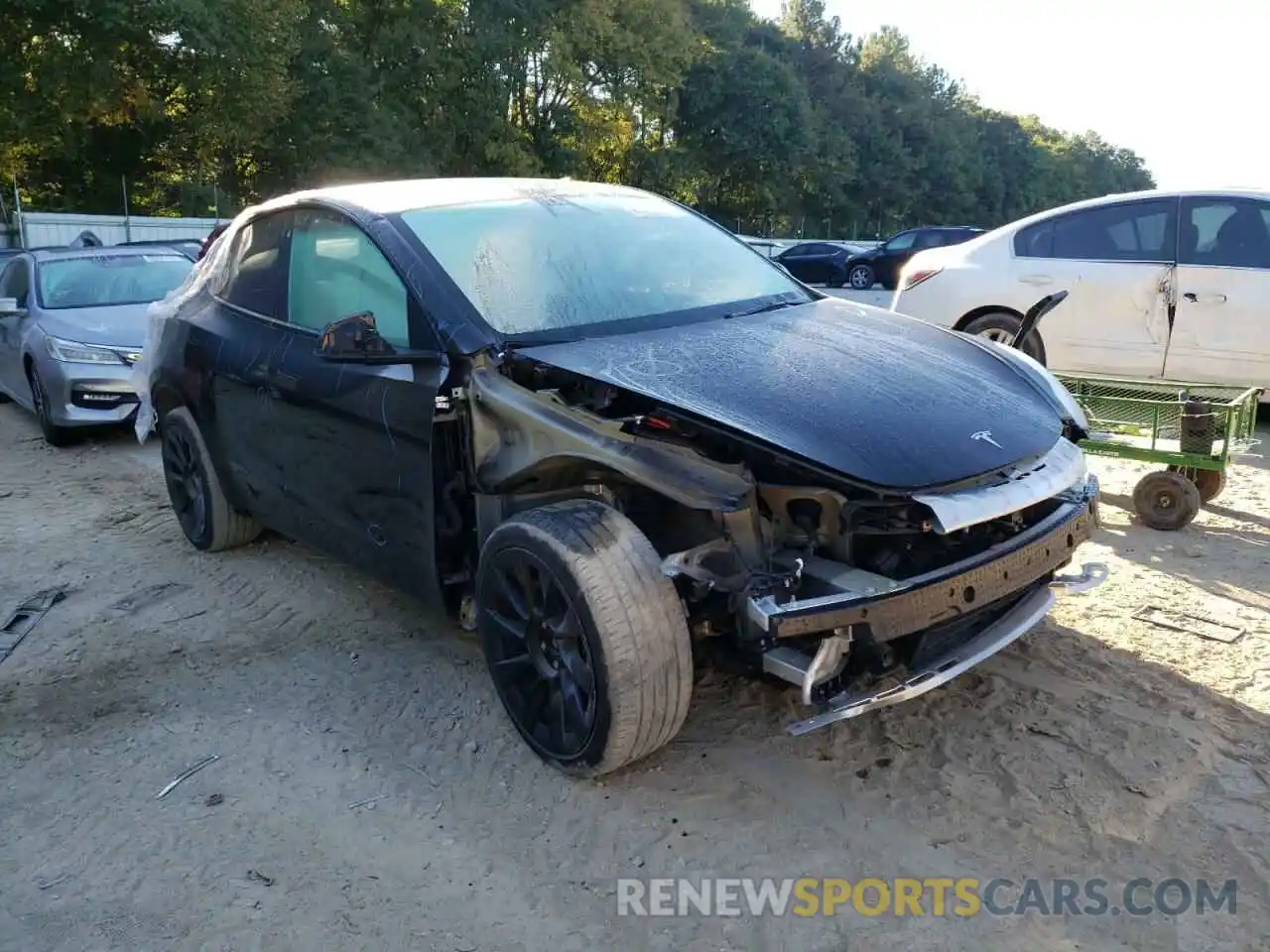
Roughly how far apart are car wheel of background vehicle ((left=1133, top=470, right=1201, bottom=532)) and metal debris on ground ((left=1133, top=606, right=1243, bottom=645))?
1.07m

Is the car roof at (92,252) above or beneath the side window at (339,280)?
above

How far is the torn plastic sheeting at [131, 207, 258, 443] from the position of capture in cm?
482

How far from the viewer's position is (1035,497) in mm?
2861

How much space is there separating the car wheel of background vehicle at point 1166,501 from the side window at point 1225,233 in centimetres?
218

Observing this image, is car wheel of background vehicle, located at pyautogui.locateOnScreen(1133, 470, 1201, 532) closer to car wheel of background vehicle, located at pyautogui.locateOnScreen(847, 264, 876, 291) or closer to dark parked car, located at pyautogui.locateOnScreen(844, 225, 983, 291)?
dark parked car, located at pyautogui.locateOnScreen(844, 225, 983, 291)

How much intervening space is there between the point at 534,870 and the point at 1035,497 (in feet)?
5.50

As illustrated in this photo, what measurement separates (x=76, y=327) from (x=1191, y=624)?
761cm

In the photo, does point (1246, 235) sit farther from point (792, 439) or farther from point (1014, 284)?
point (792, 439)

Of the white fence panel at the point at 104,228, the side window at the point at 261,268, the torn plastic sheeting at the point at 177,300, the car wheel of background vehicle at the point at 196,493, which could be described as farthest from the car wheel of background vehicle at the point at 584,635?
the white fence panel at the point at 104,228

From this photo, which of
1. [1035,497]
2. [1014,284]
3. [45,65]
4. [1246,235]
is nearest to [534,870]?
[1035,497]

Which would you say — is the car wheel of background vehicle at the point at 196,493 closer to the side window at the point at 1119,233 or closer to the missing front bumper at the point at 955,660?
the missing front bumper at the point at 955,660

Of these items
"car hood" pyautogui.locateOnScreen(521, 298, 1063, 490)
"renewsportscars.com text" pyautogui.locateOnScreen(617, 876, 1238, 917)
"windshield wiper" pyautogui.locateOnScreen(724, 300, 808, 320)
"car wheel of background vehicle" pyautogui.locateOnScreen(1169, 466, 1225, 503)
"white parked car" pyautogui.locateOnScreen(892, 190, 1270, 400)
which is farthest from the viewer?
"white parked car" pyautogui.locateOnScreen(892, 190, 1270, 400)

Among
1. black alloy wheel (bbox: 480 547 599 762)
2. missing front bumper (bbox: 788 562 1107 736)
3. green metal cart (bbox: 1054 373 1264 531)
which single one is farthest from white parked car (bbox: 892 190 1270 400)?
black alloy wheel (bbox: 480 547 599 762)

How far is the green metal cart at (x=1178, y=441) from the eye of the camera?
4902mm
